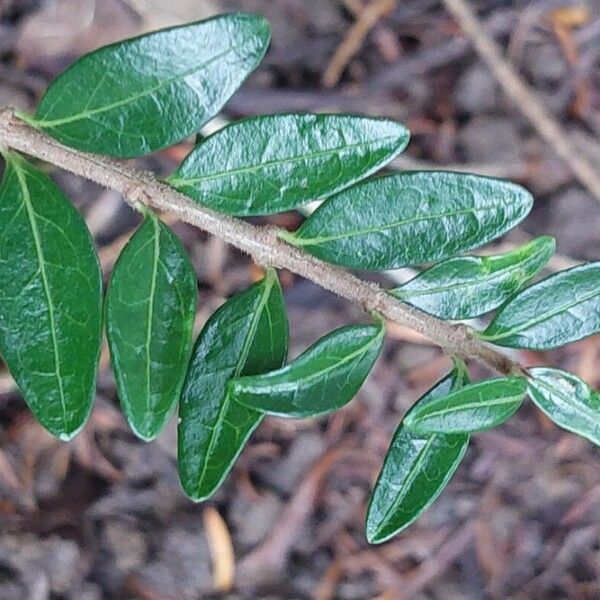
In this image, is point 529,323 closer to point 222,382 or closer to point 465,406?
point 465,406

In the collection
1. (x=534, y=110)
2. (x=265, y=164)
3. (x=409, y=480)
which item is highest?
(x=534, y=110)

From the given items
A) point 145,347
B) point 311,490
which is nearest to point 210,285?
point 311,490

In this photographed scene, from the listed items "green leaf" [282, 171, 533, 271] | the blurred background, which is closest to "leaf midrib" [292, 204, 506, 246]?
"green leaf" [282, 171, 533, 271]

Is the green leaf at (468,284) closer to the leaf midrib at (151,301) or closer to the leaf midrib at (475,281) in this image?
the leaf midrib at (475,281)

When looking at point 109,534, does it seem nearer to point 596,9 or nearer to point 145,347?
point 145,347

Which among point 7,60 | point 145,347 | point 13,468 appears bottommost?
point 13,468

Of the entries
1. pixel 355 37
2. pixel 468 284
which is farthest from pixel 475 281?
pixel 355 37

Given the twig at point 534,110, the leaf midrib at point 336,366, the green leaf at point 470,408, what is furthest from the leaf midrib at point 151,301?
the twig at point 534,110
